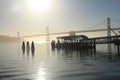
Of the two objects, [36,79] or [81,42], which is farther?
[81,42]

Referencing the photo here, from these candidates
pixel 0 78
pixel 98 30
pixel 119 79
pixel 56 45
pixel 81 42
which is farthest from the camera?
pixel 98 30

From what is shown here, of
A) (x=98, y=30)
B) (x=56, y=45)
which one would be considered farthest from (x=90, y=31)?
(x=56, y=45)

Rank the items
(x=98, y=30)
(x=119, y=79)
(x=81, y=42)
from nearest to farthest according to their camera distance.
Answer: (x=119, y=79), (x=81, y=42), (x=98, y=30)

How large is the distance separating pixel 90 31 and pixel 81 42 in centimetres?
6514

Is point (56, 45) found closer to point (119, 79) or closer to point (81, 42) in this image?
point (81, 42)

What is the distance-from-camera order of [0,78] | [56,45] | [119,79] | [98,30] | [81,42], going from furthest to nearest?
[98,30]
[56,45]
[81,42]
[0,78]
[119,79]

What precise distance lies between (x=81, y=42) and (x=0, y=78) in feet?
200

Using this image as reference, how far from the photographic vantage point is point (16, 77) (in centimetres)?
2391

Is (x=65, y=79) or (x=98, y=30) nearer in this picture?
(x=65, y=79)

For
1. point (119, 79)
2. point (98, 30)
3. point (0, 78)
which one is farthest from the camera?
point (98, 30)

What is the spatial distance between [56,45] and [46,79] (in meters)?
76.0

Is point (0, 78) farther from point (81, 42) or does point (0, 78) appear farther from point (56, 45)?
point (56, 45)

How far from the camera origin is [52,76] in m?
24.3

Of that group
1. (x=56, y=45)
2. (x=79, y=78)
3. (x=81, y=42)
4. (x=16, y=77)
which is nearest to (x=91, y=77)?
(x=79, y=78)
